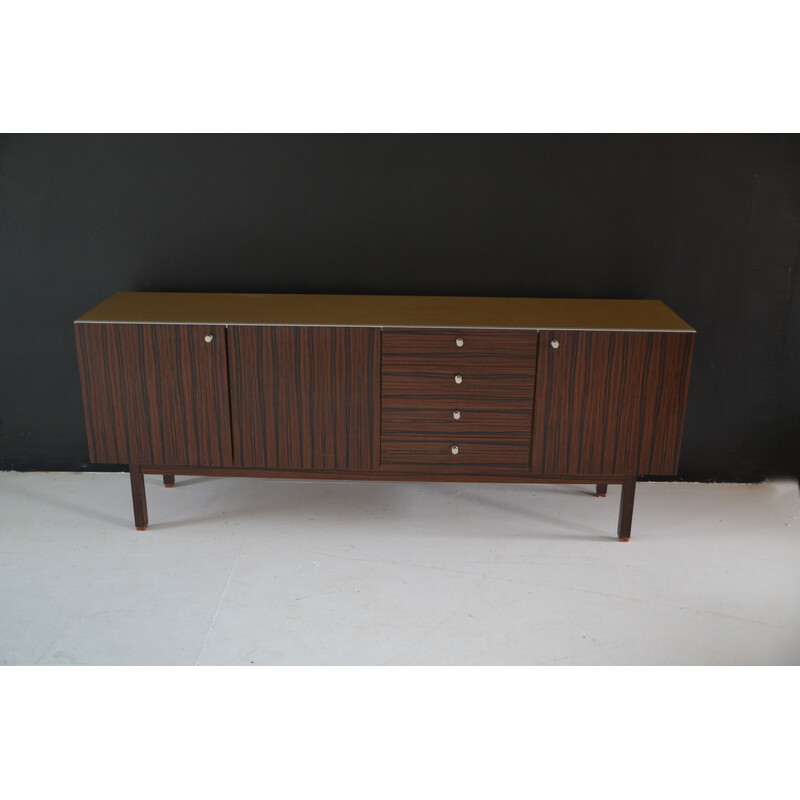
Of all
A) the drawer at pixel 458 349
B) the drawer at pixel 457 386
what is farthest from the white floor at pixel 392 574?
the drawer at pixel 458 349

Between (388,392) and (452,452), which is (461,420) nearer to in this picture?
(452,452)

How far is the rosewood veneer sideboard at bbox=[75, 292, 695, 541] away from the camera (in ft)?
9.43

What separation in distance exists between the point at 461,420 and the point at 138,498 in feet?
4.15

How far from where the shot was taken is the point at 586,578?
2.83 meters

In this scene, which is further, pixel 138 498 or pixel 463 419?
pixel 138 498

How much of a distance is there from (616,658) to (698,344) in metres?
1.53

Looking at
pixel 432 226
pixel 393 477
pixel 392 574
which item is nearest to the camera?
pixel 392 574

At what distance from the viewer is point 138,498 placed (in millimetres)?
3074

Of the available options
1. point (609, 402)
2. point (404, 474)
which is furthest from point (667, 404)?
point (404, 474)

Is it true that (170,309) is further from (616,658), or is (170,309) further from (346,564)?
(616,658)

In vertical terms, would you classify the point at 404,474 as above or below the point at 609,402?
below

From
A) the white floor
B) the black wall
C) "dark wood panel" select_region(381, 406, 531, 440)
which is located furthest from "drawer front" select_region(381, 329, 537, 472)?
the black wall

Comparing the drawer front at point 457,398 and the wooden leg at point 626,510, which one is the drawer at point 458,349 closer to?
the drawer front at point 457,398

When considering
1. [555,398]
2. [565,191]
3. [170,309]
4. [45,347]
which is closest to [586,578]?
[555,398]
